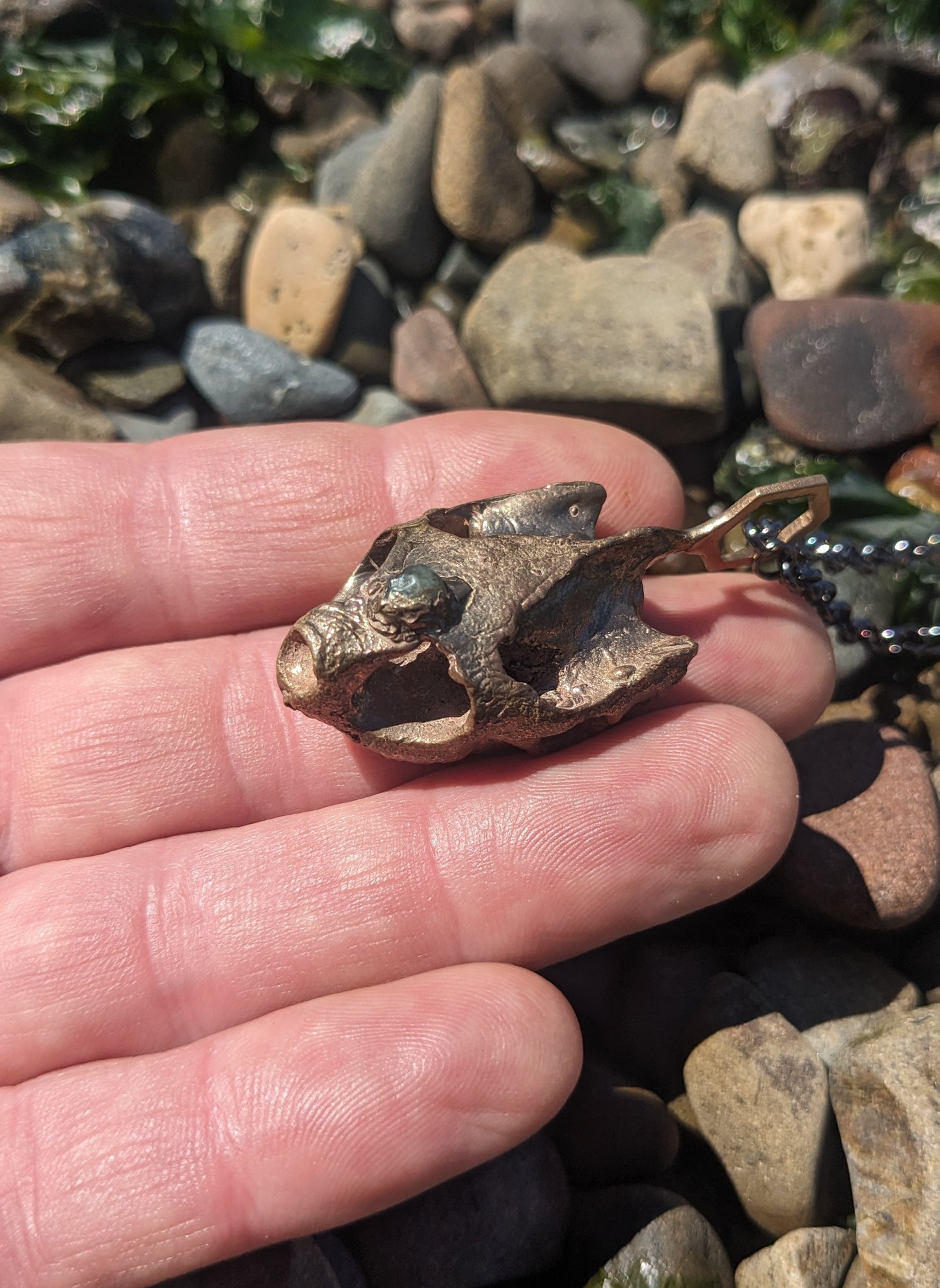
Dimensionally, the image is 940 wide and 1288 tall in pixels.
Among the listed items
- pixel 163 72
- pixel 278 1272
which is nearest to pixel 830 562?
pixel 278 1272

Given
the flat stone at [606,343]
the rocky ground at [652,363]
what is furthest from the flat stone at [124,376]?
the flat stone at [606,343]

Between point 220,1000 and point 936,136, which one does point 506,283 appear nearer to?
point 936,136

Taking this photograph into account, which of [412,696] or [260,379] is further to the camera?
[260,379]

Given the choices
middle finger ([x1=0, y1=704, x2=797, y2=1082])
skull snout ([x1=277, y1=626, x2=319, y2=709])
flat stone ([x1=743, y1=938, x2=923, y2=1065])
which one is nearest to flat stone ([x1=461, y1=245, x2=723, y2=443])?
middle finger ([x1=0, y1=704, x2=797, y2=1082])

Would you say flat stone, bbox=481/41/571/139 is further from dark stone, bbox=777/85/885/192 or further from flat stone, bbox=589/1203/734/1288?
flat stone, bbox=589/1203/734/1288

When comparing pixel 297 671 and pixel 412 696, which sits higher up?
pixel 297 671

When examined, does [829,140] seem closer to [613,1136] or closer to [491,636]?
[491,636]

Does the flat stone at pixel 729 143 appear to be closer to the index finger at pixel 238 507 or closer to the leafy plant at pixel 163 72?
the leafy plant at pixel 163 72
